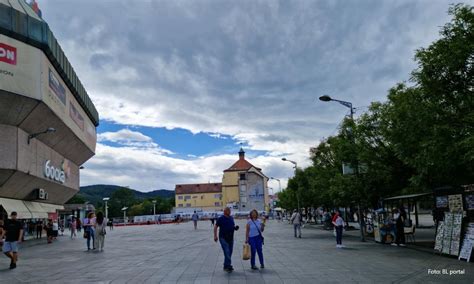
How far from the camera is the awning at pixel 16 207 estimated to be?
2963 cm

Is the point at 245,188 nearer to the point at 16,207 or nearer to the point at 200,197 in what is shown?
the point at 200,197

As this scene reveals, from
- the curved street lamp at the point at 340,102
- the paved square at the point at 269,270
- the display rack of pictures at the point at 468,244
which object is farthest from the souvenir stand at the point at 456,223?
the curved street lamp at the point at 340,102

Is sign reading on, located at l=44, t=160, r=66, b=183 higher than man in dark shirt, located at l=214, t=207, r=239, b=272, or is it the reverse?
sign reading on, located at l=44, t=160, r=66, b=183

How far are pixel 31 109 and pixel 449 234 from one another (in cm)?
2539

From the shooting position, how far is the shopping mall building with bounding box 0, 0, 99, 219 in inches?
1076

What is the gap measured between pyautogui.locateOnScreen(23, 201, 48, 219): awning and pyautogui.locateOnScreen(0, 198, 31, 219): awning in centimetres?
88

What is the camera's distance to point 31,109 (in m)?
29.0

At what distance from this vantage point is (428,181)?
18609mm

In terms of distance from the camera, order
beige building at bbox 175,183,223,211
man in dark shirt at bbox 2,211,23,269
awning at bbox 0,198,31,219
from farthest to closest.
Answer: beige building at bbox 175,183,223,211 → awning at bbox 0,198,31,219 → man in dark shirt at bbox 2,211,23,269

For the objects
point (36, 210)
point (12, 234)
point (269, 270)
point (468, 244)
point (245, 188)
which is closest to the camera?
point (269, 270)

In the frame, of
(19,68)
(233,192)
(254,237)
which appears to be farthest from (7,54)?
(233,192)

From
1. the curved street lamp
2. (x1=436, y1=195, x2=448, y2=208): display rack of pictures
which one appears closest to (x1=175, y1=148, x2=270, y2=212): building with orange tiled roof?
the curved street lamp

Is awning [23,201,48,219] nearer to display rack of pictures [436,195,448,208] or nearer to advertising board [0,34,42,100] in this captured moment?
advertising board [0,34,42,100]

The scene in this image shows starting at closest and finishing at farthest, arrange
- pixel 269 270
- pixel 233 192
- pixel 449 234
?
pixel 269 270
pixel 449 234
pixel 233 192
